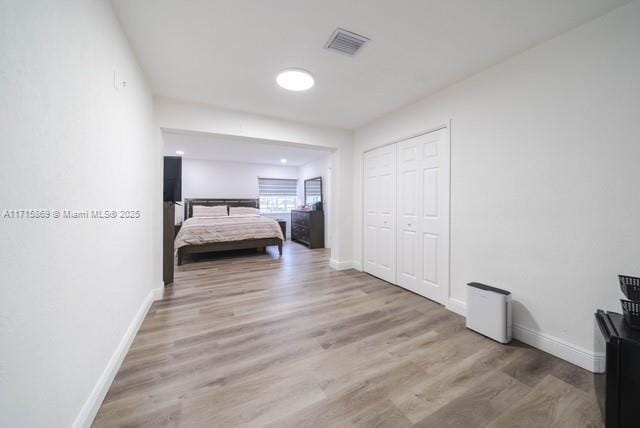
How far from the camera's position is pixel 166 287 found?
2971 millimetres

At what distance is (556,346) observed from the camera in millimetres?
1658

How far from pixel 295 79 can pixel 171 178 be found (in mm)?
1985

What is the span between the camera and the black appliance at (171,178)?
2869mm

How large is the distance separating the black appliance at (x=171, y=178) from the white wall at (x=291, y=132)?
1.46ft

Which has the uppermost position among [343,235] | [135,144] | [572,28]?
[572,28]

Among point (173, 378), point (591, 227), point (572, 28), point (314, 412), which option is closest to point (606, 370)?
point (591, 227)

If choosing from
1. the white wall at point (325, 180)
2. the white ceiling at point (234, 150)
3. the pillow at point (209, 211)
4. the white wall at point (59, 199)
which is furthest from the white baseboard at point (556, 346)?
the pillow at point (209, 211)

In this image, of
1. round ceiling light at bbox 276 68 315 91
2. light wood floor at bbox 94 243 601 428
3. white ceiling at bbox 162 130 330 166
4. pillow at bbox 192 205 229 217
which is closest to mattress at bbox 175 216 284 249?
pillow at bbox 192 205 229 217

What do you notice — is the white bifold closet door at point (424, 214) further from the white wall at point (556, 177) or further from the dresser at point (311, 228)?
the dresser at point (311, 228)

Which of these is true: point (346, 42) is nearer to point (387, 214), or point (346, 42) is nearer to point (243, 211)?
point (387, 214)

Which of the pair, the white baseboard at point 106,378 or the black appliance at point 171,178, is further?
the black appliance at point 171,178

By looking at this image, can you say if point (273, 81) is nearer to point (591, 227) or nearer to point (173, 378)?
point (173, 378)

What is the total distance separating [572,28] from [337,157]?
2.70 m

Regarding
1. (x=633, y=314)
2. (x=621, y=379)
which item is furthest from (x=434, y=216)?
→ (x=621, y=379)
